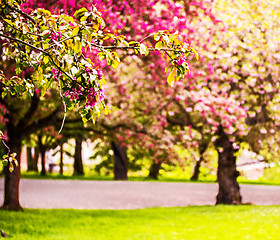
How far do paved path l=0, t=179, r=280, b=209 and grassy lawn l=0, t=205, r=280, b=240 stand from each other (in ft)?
8.01

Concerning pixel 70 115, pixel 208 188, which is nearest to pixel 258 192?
pixel 208 188

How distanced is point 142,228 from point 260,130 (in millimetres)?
6199

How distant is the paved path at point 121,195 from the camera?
16.3 m

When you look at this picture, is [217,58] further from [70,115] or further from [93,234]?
[93,234]

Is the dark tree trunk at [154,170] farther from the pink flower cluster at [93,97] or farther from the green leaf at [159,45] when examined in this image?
the pink flower cluster at [93,97]

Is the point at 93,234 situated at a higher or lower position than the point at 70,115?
lower

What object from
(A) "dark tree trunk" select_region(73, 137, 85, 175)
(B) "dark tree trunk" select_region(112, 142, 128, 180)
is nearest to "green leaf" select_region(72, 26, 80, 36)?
(B) "dark tree trunk" select_region(112, 142, 128, 180)

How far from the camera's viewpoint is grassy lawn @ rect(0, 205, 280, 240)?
949cm

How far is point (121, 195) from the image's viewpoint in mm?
18812

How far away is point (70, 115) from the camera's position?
1529 cm

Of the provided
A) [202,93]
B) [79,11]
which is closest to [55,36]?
[79,11]

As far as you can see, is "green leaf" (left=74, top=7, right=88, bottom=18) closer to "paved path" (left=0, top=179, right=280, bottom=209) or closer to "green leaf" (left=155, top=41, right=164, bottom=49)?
"green leaf" (left=155, top=41, right=164, bottom=49)

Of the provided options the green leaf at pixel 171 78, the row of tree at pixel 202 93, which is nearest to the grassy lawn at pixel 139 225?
the row of tree at pixel 202 93

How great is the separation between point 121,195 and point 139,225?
25.0 ft
